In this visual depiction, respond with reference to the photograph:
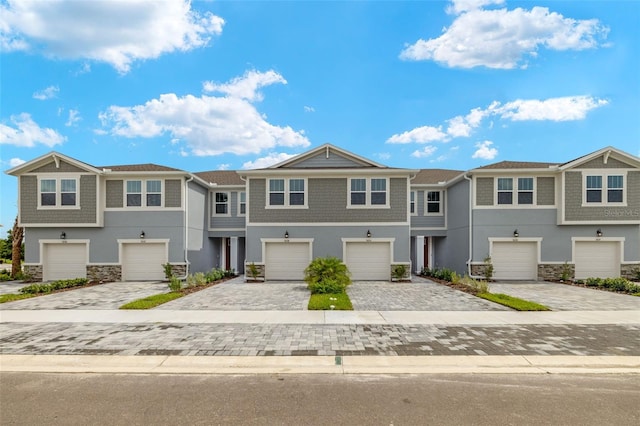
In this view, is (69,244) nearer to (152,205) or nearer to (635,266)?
(152,205)

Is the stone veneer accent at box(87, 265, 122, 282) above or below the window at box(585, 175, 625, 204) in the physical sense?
below

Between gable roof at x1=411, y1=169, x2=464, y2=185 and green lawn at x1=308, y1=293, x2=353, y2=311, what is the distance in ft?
41.0

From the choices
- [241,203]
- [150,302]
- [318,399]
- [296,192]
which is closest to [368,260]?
[296,192]

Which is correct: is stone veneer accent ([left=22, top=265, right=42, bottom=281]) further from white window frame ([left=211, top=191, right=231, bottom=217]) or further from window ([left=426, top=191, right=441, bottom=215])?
window ([left=426, top=191, right=441, bottom=215])

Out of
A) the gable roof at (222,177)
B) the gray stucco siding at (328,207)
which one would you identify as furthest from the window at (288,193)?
the gable roof at (222,177)

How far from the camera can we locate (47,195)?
17375 mm

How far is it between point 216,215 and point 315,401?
17848 mm

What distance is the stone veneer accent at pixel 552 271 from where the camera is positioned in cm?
1694

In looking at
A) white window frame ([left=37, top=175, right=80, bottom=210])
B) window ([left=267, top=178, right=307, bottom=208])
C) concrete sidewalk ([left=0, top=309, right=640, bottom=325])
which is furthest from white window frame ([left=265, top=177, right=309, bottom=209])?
white window frame ([left=37, top=175, right=80, bottom=210])

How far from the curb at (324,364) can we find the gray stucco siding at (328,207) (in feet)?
36.9

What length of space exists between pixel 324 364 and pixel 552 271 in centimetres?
1663

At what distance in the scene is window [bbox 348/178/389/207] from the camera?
1702 cm

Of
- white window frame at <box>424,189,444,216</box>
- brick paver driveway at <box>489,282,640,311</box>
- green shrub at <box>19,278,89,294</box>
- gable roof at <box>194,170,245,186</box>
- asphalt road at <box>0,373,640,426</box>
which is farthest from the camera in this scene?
gable roof at <box>194,170,245,186</box>

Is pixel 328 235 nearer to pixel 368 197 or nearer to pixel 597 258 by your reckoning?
pixel 368 197
